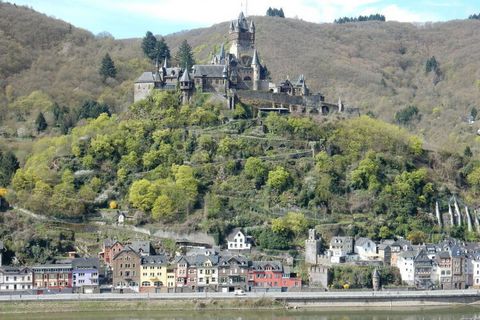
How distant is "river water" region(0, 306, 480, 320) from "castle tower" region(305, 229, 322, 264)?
6.94 metres

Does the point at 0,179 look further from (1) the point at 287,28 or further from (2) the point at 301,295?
(1) the point at 287,28

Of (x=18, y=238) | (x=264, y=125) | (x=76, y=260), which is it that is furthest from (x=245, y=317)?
(x=264, y=125)

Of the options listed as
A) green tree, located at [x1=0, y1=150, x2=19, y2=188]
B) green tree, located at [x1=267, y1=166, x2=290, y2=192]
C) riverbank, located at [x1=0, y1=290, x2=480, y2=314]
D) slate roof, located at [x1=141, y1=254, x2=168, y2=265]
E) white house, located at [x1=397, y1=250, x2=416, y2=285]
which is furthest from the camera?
green tree, located at [x1=0, y1=150, x2=19, y2=188]

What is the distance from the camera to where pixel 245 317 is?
68.1 m

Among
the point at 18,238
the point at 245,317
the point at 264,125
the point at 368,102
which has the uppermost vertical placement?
the point at 368,102

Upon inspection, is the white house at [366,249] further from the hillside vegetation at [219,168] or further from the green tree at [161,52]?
the green tree at [161,52]

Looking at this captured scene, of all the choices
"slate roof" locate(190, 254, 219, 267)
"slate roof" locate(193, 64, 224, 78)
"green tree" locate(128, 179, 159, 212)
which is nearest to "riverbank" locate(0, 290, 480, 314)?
"slate roof" locate(190, 254, 219, 267)

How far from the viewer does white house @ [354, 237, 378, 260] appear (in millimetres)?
78438

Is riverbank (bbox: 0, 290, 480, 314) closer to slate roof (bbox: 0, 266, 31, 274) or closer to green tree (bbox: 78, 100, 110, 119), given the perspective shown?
slate roof (bbox: 0, 266, 31, 274)

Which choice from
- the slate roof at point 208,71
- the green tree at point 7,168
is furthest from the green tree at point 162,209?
the slate roof at point 208,71

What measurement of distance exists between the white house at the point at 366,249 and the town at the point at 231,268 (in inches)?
2.8

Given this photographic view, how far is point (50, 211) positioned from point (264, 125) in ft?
63.3

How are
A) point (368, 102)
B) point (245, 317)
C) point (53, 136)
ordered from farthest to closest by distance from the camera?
point (368, 102) < point (53, 136) < point (245, 317)

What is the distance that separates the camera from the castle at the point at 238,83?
9362 centimetres
